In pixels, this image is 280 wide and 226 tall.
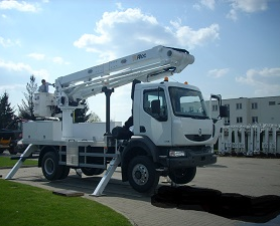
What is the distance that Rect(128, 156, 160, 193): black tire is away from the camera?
952cm

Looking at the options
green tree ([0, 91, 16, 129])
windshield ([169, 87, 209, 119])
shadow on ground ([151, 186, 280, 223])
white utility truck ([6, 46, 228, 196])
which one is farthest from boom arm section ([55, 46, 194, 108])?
green tree ([0, 91, 16, 129])

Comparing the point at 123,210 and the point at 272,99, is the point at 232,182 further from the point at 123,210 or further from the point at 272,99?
the point at 272,99

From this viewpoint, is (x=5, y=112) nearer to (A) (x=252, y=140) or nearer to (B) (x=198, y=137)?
(A) (x=252, y=140)

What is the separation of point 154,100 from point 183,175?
328 centimetres

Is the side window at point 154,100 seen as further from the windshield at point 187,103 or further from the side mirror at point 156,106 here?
the windshield at point 187,103

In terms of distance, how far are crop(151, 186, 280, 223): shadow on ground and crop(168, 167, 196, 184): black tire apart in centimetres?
100

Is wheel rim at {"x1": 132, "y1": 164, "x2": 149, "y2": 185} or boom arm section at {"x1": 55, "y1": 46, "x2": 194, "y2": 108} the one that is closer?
wheel rim at {"x1": 132, "y1": 164, "x2": 149, "y2": 185}

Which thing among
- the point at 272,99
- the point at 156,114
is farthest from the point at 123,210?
the point at 272,99

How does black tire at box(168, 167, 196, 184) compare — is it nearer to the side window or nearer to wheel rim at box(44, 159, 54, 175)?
the side window

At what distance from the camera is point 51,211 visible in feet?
23.5

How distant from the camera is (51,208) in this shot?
745 centimetres

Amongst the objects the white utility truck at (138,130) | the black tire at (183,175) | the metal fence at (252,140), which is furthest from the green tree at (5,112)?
the black tire at (183,175)

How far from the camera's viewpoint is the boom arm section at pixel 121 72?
1084 cm

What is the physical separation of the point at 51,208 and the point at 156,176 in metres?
3.11
